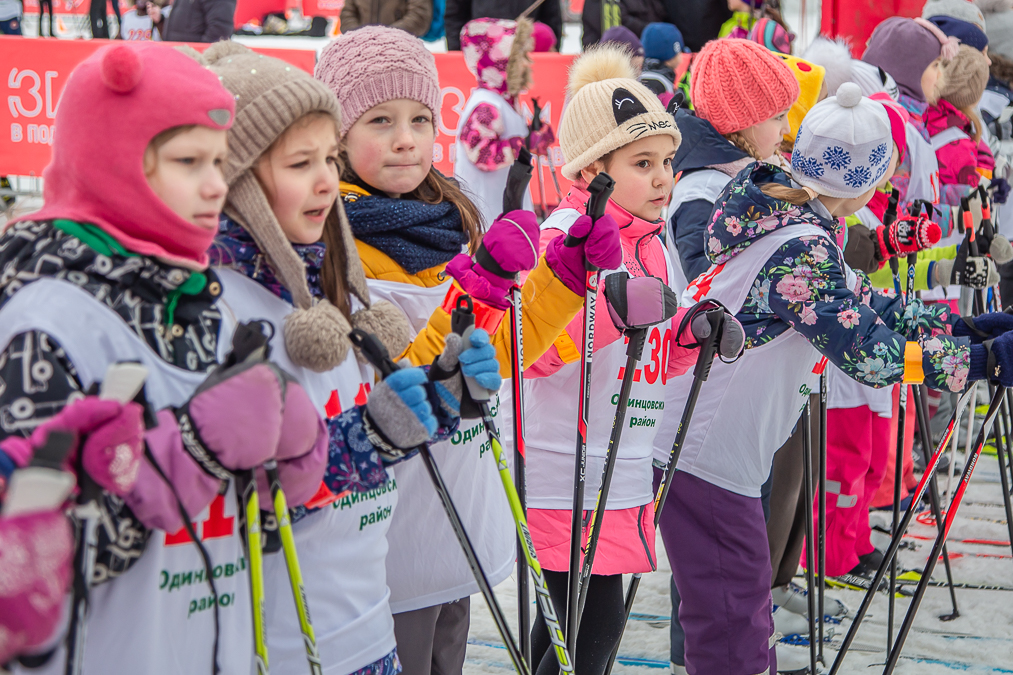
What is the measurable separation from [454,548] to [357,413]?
26.3 inches

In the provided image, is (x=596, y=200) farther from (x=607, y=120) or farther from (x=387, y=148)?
(x=607, y=120)

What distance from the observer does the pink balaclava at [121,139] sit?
1.36 m

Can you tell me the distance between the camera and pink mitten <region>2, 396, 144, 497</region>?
1.20 metres

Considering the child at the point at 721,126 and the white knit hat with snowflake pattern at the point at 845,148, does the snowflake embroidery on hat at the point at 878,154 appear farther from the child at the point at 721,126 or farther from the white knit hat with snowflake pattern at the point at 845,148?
the child at the point at 721,126

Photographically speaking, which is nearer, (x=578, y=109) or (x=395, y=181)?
(x=395, y=181)

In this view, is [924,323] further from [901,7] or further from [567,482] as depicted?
[901,7]

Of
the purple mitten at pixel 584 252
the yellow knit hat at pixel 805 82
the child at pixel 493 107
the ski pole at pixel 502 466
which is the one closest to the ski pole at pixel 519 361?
the ski pole at pixel 502 466

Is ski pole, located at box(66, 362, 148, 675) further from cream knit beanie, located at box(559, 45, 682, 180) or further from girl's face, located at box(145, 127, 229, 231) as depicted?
cream knit beanie, located at box(559, 45, 682, 180)

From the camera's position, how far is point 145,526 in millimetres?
1397

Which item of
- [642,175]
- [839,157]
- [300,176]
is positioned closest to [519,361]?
[300,176]

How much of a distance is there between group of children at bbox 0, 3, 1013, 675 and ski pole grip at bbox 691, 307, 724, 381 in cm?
9

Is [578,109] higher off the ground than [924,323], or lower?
higher

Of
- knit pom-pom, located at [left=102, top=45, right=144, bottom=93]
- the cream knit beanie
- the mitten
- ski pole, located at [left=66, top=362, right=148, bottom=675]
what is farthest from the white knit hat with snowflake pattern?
ski pole, located at [left=66, top=362, right=148, bottom=675]

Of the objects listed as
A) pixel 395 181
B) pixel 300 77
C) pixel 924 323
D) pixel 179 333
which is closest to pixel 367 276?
pixel 395 181
